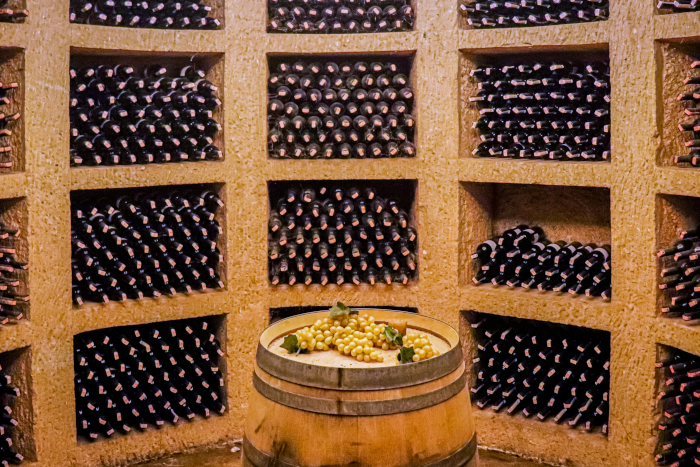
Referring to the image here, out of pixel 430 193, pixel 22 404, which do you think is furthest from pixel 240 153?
pixel 22 404

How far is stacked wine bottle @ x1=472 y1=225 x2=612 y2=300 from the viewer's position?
5227mm

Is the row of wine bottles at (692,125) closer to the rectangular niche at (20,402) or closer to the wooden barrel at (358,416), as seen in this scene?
the wooden barrel at (358,416)

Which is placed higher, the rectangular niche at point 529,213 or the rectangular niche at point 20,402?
the rectangular niche at point 529,213

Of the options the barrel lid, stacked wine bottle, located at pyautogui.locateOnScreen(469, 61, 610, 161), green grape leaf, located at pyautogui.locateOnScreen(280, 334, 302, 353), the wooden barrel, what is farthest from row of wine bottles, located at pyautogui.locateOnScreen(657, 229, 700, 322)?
green grape leaf, located at pyautogui.locateOnScreen(280, 334, 302, 353)

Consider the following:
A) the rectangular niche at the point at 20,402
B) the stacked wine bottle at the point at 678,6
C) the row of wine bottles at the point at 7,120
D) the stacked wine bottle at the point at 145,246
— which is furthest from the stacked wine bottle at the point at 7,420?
the stacked wine bottle at the point at 678,6

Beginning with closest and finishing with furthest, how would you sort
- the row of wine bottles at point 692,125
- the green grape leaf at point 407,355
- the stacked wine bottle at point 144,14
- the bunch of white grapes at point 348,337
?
the green grape leaf at point 407,355 < the bunch of white grapes at point 348,337 < the row of wine bottles at point 692,125 < the stacked wine bottle at point 144,14

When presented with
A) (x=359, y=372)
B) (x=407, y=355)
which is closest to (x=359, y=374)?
(x=359, y=372)

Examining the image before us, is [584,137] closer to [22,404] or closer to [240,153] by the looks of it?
[240,153]

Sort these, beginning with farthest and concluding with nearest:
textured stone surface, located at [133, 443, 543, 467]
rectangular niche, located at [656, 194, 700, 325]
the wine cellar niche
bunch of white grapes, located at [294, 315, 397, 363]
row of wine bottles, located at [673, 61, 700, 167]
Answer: textured stone surface, located at [133, 443, 543, 467], the wine cellar niche, rectangular niche, located at [656, 194, 700, 325], row of wine bottles, located at [673, 61, 700, 167], bunch of white grapes, located at [294, 315, 397, 363]

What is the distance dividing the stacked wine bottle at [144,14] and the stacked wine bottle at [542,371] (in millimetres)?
2836

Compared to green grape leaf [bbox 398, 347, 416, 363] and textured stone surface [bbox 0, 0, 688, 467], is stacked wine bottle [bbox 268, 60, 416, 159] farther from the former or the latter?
green grape leaf [bbox 398, 347, 416, 363]

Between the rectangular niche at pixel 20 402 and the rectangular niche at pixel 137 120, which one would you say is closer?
the rectangular niche at pixel 20 402

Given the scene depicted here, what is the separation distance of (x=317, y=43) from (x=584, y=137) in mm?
1925

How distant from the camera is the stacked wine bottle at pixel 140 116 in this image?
521cm
